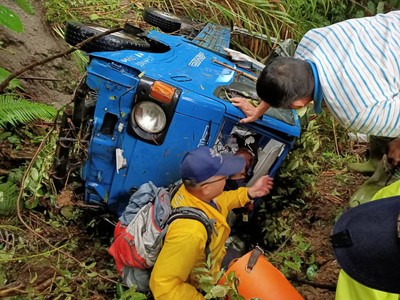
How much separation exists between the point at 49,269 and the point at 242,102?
5.16 ft

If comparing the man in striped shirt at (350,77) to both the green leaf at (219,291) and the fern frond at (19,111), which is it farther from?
the fern frond at (19,111)

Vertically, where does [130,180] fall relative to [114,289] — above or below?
above

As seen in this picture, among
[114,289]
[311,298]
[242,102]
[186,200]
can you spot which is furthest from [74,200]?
[311,298]

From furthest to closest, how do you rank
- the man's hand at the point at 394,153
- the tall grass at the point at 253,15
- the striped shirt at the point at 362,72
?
the tall grass at the point at 253,15 < the man's hand at the point at 394,153 < the striped shirt at the point at 362,72

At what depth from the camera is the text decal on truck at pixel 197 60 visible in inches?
130

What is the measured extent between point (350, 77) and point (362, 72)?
7cm

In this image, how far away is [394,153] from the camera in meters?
2.84

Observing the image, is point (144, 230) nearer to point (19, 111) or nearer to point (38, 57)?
point (19, 111)

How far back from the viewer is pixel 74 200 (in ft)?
10.9

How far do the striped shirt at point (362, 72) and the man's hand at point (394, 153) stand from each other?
40cm

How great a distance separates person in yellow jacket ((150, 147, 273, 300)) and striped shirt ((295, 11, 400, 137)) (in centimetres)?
72

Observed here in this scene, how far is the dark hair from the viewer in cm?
242

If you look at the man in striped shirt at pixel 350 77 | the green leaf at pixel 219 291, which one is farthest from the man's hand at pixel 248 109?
the green leaf at pixel 219 291

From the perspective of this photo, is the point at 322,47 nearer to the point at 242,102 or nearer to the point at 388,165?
the point at 242,102
